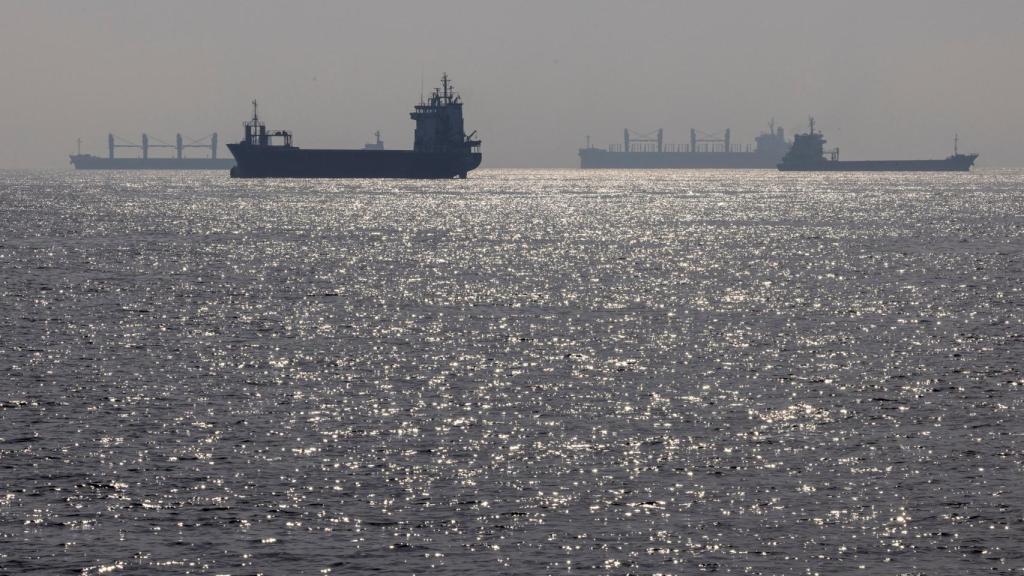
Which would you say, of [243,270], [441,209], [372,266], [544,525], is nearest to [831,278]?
[372,266]

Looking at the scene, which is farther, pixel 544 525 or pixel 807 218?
pixel 807 218

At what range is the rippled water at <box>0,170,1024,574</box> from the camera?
2216 centimetres

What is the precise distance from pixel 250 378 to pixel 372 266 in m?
43.9

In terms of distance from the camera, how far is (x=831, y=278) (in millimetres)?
74250

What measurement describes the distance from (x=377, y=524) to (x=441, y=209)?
147m

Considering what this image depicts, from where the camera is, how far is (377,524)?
914 inches

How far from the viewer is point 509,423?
32.0 meters

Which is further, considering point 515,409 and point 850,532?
point 515,409

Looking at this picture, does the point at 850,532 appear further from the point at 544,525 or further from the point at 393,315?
the point at 393,315

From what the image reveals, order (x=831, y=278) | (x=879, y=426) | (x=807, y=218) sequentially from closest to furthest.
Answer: (x=879, y=426)
(x=831, y=278)
(x=807, y=218)

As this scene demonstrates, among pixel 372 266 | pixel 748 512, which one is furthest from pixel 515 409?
pixel 372 266

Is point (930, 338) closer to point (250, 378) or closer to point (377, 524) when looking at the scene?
point (250, 378)

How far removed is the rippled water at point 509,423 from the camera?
22156mm

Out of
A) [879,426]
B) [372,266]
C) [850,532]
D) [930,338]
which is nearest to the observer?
[850,532]
